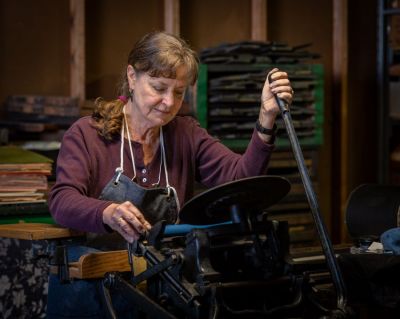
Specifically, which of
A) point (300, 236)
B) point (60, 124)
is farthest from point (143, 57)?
point (300, 236)

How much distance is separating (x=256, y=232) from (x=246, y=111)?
2.51 metres

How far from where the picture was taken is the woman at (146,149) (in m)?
2.84

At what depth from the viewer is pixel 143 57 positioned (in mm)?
2895

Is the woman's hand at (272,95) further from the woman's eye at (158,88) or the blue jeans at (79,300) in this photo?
the blue jeans at (79,300)

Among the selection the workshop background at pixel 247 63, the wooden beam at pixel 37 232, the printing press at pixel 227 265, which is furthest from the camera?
the workshop background at pixel 247 63

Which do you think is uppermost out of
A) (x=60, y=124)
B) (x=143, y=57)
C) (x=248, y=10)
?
(x=248, y=10)

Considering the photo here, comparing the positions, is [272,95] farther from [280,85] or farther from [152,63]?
[152,63]

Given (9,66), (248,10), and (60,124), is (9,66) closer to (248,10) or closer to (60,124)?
(60,124)

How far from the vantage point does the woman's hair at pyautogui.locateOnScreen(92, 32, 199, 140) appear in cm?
286

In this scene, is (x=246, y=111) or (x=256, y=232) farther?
(x=246, y=111)

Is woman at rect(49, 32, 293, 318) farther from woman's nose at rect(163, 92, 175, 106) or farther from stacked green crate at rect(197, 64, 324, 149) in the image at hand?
stacked green crate at rect(197, 64, 324, 149)

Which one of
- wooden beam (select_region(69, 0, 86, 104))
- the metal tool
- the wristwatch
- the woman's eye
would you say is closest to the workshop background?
wooden beam (select_region(69, 0, 86, 104))

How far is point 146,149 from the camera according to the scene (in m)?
3.06

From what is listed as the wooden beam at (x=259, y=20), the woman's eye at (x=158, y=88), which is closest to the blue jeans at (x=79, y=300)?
the woman's eye at (x=158, y=88)
